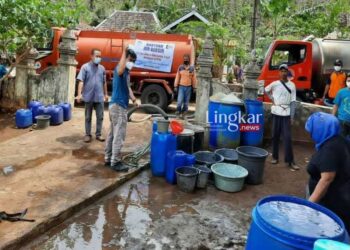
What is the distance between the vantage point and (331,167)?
278 cm

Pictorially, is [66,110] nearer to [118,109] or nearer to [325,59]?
[118,109]

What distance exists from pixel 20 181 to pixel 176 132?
2362mm

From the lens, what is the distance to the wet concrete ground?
387 cm

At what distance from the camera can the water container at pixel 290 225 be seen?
212 cm

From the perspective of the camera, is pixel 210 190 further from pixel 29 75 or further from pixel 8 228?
pixel 29 75

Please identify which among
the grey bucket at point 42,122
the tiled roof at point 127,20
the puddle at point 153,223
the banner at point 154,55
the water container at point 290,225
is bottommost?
the puddle at point 153,223

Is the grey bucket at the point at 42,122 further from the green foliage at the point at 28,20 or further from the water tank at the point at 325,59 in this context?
the water tank at the point at 325,59

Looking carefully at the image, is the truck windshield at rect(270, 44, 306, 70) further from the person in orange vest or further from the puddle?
the puddle

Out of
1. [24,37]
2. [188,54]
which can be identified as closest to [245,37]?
[188,54]

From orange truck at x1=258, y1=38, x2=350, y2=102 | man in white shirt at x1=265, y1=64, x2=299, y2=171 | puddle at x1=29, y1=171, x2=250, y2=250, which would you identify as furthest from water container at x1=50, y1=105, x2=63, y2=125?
orange truck at x1=258, y1=38, x2=350, y2=102

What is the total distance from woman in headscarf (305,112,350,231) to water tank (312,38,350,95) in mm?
8011

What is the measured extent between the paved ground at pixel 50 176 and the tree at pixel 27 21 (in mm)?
2685

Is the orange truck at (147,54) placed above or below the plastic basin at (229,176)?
above

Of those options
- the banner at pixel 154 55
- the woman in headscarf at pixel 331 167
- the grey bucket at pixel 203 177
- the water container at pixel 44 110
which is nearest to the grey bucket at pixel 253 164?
the grey bucket at pixel 203 177
